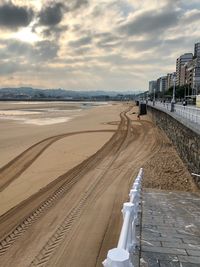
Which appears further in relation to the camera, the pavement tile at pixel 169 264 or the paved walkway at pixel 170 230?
the paved walkway at pixel 170 230

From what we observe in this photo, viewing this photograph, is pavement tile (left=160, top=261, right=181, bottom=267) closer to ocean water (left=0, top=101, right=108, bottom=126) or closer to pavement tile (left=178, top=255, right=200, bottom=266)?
pavement tile (left=178, top=255, right=200, bottom=266)

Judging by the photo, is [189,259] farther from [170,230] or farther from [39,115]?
[39,115]

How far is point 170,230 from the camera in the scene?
6.53m

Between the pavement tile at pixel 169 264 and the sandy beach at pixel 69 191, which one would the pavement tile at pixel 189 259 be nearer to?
the pavement tile at pixel 169 264

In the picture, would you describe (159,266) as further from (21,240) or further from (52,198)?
(52,198)

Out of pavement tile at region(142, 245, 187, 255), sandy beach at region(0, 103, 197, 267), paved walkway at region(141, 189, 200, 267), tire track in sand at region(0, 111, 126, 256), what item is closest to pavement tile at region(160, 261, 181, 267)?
paved walkway at region(141, 189, 200, 267)

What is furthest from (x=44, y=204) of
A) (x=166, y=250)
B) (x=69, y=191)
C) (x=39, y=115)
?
(x=39, y=115)

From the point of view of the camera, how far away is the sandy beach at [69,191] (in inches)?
265

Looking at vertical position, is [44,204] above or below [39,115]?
above

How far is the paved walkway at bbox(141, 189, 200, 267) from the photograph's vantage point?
16.3 ft

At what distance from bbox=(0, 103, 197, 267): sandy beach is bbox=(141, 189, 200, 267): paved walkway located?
1.00m

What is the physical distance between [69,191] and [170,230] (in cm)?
531

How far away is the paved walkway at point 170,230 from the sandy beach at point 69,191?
100 centimetres

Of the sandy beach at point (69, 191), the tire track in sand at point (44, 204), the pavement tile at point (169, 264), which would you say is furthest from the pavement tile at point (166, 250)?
the tire track in sand at point (44, 204)
